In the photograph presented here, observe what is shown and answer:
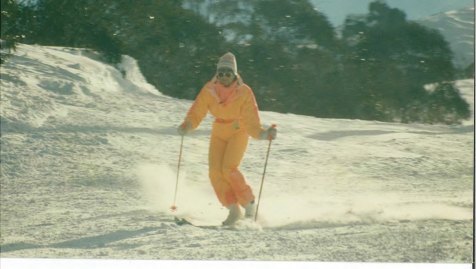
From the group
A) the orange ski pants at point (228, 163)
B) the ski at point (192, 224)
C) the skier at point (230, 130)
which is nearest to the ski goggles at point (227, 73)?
the skier at point (230, 130)

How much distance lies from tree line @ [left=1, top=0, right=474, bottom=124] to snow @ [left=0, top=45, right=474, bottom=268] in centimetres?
18

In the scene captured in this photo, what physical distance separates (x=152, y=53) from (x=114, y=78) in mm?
597

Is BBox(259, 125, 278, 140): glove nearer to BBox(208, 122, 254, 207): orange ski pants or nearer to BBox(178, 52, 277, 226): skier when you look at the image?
BBox(178, 52, 277, 226): skier

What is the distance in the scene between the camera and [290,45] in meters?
7.28

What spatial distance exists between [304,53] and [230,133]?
1.21 meters

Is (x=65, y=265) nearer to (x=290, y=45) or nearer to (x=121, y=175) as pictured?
(x=121, y=175)

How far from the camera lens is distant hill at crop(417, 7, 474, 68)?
22.0 ft

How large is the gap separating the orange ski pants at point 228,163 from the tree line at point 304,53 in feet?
2.10

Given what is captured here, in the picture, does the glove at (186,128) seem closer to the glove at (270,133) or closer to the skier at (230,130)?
the skier at (230,130)

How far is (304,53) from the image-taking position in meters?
7.26

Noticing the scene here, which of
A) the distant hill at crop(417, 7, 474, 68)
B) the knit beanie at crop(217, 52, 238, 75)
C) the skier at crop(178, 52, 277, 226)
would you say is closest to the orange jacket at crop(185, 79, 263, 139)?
the skier at crop(178, 52, 277, 226)

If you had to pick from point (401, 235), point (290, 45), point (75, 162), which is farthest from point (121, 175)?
point (401, 235)

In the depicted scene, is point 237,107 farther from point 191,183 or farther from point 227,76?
point 191,183

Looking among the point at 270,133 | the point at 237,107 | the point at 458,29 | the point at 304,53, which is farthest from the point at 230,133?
the point at 458,29
